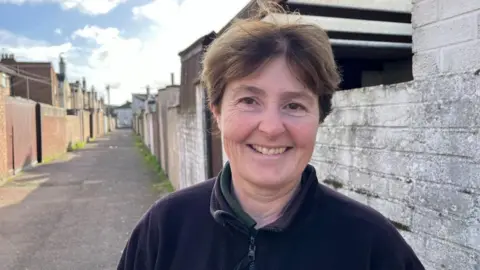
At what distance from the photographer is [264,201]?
60.7 inches

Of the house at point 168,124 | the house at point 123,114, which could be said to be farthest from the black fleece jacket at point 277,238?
the house at point 123,114

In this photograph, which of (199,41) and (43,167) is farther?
(43,167)

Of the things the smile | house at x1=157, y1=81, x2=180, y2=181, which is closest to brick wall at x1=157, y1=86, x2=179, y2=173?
house at x1=157, y1=81, x2=180, y2=181

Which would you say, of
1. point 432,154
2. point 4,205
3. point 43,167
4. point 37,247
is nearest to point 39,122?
point 43,167

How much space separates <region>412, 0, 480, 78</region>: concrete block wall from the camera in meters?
2.05

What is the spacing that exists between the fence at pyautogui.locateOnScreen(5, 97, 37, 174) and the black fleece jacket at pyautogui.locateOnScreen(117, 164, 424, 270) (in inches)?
576

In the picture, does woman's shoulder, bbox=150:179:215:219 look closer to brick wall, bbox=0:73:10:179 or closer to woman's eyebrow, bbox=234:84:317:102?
woman's eyebrow, bbox=234:84:317:102

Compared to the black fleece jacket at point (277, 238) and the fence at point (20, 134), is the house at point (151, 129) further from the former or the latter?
the black fleece jacket at point (277, 238)

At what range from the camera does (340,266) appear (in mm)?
1361

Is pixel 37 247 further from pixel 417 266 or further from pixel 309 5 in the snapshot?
pixel 417 266

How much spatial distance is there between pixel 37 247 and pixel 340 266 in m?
6.37

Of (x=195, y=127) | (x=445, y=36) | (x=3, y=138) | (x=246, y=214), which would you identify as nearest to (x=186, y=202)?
(x=246, y=214)

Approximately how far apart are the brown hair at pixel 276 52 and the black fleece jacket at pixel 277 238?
0.37m

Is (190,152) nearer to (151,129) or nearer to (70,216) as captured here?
(70,216)
